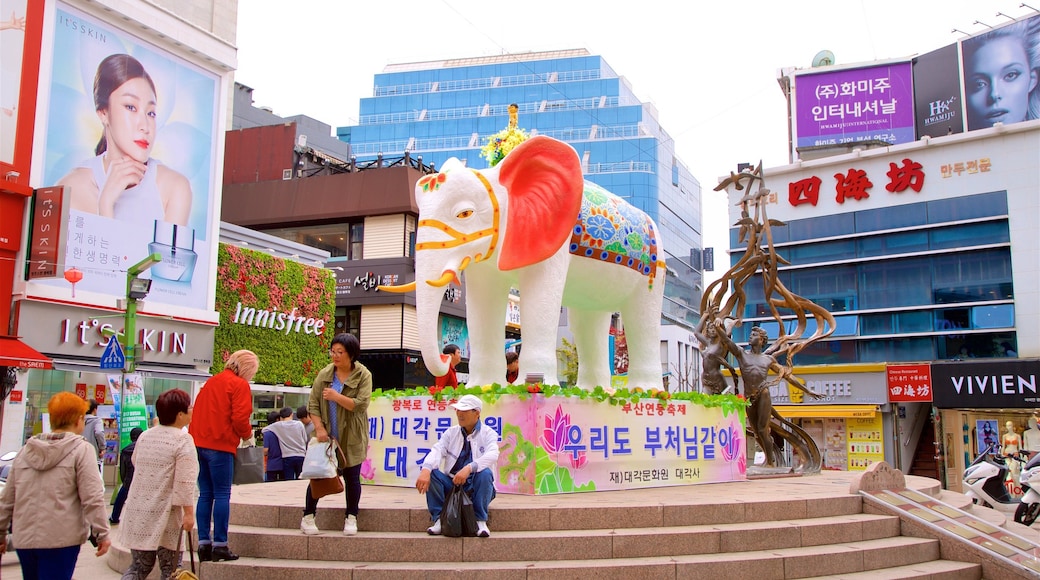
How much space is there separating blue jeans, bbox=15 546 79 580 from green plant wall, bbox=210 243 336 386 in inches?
747

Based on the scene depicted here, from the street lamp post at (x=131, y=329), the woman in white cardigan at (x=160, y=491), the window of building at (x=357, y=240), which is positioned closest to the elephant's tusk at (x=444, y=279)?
the woman in white cardigan at (x=160, y=491)

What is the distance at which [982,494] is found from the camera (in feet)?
44.2

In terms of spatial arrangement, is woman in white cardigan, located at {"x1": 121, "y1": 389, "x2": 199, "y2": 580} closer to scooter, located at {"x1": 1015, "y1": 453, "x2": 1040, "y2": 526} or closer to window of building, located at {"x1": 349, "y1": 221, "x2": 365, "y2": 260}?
scooter, located at {"x1": 1015, "y1": 453, "x2": 1040, "y2": 526}

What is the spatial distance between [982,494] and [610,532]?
30.5 ft

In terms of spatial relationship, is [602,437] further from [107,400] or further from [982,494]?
[107,400]

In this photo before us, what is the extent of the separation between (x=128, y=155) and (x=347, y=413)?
15.2m

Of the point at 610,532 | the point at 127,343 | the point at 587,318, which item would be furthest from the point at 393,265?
the point at 610,532

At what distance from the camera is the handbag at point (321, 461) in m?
6.32

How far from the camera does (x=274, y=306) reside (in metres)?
25.0

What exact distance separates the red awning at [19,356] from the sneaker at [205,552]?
39.6 ft

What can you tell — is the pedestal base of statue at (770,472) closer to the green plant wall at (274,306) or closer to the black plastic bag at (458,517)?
the black plastic bag at (458,517)

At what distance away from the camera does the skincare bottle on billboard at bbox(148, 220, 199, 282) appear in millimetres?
19969

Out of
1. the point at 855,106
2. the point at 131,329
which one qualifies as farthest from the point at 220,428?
the point at 855,106

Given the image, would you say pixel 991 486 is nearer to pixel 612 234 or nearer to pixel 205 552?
pixel 612 234
